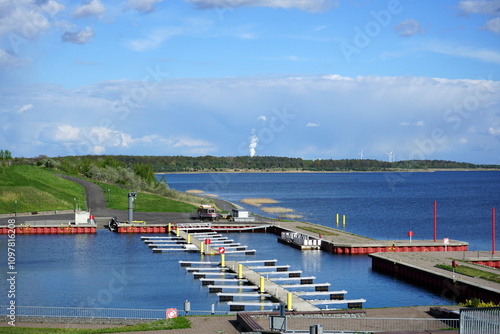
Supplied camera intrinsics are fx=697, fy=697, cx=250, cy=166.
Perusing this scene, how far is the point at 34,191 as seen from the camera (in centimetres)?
11181

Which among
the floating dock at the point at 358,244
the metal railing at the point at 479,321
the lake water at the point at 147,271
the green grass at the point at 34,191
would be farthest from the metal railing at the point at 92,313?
the green grass at the point at 34,191

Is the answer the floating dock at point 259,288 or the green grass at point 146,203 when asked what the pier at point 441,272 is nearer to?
the floating dock at point 259,288

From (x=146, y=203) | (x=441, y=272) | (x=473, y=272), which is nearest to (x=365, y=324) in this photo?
(x=441, y=272)

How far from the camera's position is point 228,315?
38.3 meters

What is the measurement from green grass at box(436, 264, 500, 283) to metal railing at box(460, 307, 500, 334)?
20.5 metres

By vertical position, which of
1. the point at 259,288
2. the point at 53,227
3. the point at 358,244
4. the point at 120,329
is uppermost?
the point at 53,227

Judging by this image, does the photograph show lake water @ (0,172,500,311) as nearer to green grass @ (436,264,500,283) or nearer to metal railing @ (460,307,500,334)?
green grass @ (436,264,500,283)

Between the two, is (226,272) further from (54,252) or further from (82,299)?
(54,252)

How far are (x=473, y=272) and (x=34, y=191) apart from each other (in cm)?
7951

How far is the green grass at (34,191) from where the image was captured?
105 metres

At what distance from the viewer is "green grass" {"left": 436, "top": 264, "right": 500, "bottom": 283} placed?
158 feet

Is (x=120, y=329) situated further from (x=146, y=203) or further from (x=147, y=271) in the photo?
(x=146, y=203)

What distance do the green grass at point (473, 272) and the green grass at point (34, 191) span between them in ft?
229

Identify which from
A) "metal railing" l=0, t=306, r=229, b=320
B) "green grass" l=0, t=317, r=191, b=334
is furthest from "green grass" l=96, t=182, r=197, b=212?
"green grass" l=0, t=317, r=191, b=334
